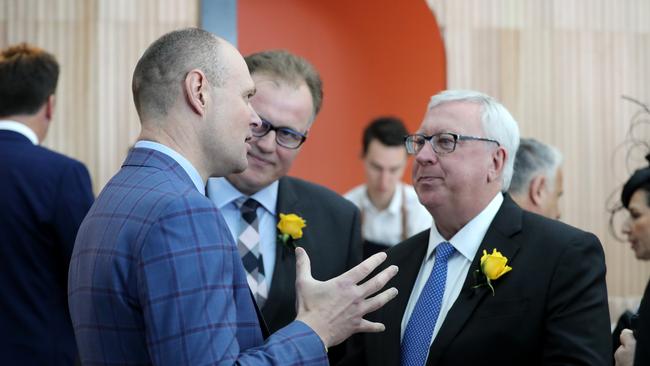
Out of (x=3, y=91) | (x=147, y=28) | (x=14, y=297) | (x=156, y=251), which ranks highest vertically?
(x=147, y=28)

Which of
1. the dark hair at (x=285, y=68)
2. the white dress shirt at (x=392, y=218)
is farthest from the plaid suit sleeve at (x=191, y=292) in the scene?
the white dress shirt at (x=392, y=218)

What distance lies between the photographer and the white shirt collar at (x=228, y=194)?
9.39 feet

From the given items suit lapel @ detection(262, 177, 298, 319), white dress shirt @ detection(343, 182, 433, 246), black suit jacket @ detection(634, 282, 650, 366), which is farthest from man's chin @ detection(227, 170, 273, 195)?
white dress shirt @ detection(343, 182, 433, 246)

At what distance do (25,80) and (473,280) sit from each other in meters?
2.05

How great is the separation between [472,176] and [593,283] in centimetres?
47

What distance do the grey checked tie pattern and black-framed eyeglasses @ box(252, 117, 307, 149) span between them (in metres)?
0.21

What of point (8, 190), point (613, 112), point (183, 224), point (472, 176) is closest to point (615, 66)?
point (613, 112)

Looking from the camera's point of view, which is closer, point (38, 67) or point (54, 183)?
point (54, 183)

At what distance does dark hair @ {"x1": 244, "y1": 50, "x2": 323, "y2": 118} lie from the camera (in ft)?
9.55

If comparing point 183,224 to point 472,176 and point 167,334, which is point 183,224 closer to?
point 167,334

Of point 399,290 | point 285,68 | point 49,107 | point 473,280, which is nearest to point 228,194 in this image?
point 285,68

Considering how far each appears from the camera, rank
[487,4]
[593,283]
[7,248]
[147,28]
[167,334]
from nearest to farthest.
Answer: [167,334]
[593,283]
[7,248]
[147,28]
[487,4]

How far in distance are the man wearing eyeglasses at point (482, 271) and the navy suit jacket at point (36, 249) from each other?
1.26 metres

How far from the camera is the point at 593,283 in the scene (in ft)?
7.60
